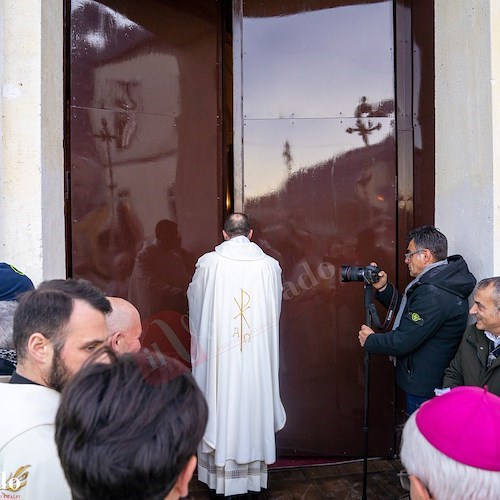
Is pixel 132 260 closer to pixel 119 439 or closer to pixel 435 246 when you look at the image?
pixel 435 246

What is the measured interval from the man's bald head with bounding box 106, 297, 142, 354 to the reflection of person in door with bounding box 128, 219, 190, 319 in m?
1.86

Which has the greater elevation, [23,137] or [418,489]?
[23,137]

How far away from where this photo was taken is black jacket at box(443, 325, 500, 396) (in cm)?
240

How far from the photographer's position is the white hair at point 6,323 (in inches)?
66.1

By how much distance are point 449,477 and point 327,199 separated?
3197 millimetres

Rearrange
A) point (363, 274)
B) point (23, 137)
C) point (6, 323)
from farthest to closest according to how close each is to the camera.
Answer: point (363, 274) → point (23, 137) → point (6, 323)

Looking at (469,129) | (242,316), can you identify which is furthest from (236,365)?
(469,129)

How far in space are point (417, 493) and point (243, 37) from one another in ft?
12.3

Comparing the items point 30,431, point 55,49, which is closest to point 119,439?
point 30,431

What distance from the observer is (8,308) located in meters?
1.83

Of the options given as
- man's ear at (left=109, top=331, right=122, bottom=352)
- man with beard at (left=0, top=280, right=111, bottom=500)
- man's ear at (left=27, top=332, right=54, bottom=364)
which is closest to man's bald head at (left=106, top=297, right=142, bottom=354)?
man's ear at (left=109, top=331, right=122, bottom=352)

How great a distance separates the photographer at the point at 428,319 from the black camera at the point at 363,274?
0.21 meters

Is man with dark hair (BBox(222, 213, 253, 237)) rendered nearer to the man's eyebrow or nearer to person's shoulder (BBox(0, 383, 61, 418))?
the man's eyebrow

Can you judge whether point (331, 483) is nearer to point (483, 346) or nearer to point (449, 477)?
point (483, 346)
